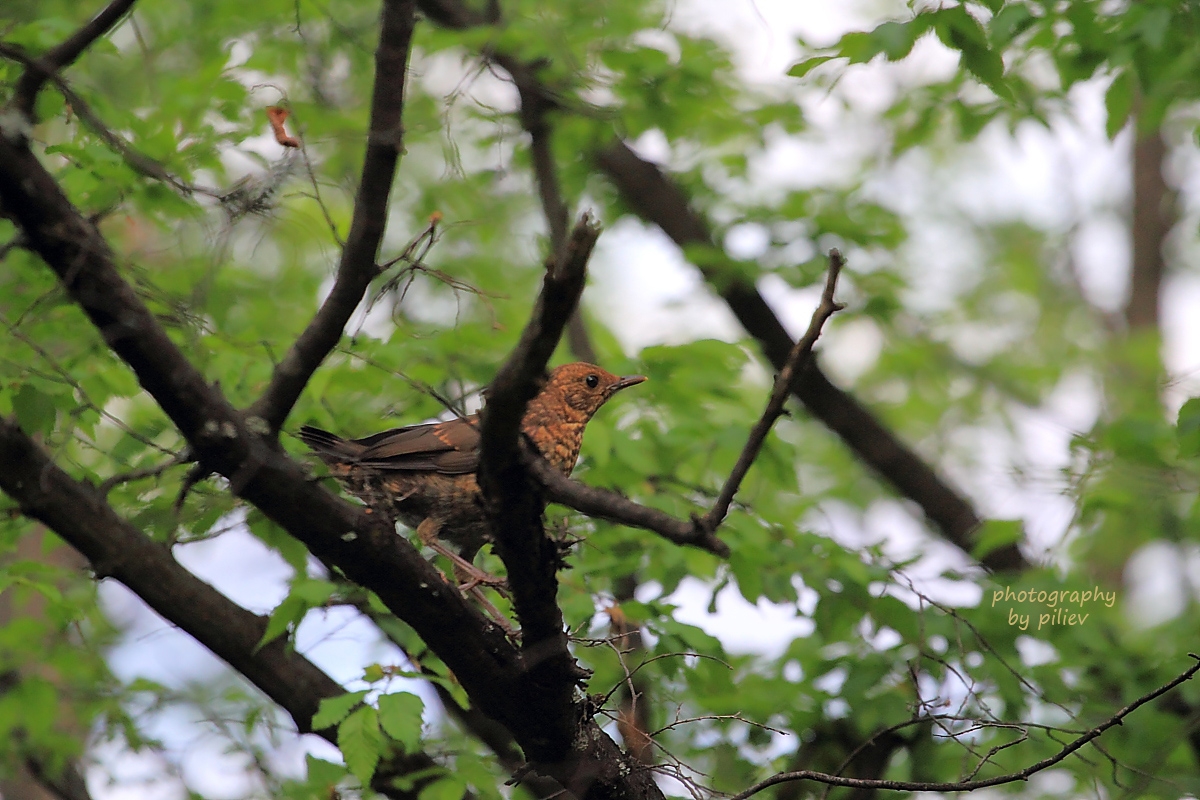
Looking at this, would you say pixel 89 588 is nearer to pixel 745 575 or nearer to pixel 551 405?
pixel 551 405

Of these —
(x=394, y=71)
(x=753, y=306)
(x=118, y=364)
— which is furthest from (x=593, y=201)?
(x=394, y=71)

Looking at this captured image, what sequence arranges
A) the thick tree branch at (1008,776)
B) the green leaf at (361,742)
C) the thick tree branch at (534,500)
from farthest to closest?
the green leaf at (361,742) → the thick tree branch at (1008,776) → the thick tree branch at (534,500)

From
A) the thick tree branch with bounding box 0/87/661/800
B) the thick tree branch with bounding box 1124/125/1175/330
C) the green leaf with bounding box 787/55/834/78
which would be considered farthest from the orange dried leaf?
the thick tree branch with bounding box 1124/125/1175/330

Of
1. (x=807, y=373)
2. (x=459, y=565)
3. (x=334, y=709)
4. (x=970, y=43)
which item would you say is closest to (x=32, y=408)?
(x=334, y=709)

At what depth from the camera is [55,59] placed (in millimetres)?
2672

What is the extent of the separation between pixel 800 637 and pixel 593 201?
3823 mm

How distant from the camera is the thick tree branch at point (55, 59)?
2.61m

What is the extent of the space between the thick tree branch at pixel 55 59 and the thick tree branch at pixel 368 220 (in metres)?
0.67

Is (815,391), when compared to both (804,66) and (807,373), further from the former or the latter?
(804,66)

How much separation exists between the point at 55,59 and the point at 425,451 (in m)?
2.15

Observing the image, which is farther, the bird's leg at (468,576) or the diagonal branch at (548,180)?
the diagonal branch at (548,180)

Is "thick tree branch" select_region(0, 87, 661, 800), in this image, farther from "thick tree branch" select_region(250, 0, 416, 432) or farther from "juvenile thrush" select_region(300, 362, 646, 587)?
"juvenile thrush" select_region(300, 362, 646, 587)

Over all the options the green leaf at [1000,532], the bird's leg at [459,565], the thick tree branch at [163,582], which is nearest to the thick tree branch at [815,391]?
the green leaf at [1000,532]

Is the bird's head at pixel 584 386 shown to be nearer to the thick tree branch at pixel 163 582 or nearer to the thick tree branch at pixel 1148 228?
the thick tree branch at pixel 163 582
